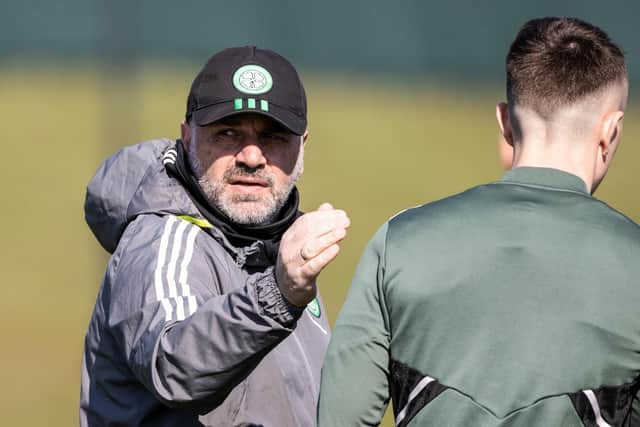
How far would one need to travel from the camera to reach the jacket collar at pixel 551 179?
186cm

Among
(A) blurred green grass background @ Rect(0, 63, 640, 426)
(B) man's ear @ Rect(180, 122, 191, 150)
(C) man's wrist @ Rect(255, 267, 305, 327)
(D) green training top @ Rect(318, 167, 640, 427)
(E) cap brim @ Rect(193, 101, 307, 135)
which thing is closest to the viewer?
(D) green training top @ Rect(318, 167, 640, 427)

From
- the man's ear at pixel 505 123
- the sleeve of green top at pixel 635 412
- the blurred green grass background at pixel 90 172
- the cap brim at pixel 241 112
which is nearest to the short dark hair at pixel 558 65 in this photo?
the man's ear at pixel 505 123

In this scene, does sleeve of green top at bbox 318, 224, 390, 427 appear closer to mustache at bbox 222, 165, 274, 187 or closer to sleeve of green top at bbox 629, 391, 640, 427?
sleeve of green top at bbox 629, 391, 640, 427

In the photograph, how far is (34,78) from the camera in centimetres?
540

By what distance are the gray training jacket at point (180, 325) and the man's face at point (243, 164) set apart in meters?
0.08

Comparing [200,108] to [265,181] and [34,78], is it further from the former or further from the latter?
[34,78]

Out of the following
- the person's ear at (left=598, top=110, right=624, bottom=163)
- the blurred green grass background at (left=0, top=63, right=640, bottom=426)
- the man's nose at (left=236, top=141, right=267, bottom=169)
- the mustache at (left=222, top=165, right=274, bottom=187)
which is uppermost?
the person's ear at (left=598, top=110, right=624, bottom=163)

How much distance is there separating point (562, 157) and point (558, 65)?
153 millimetres

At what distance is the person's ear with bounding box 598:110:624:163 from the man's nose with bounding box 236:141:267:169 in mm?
915

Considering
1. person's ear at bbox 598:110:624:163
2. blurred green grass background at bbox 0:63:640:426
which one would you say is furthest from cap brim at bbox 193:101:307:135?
blurred green grass background at bbox 0:63:640:426

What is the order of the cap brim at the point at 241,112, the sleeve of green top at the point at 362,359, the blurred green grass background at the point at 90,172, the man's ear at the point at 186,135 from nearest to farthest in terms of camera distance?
the sleeve of green top at the point at 362,359 → the cap brim at the point at 241,112 → the man's ear at the point at 186,135 → the blurred green grass background at the point at 90,172

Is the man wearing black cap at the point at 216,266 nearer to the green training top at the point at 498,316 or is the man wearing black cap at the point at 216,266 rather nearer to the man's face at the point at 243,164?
the man's face at the point at 243,164

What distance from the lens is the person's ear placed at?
6.16 feet

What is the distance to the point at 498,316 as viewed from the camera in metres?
1.80
